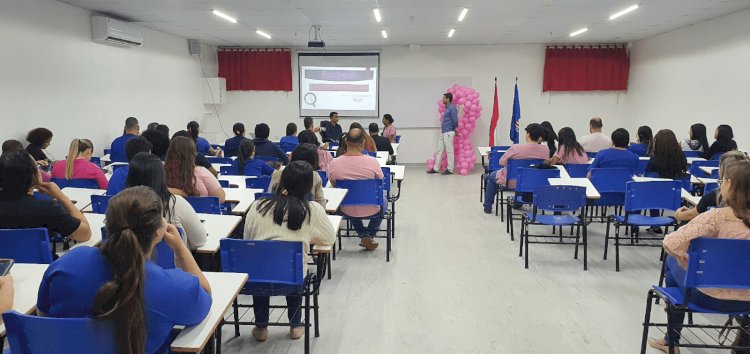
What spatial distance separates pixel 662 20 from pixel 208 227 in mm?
7583

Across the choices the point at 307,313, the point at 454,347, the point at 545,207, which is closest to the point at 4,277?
the point at 307,313

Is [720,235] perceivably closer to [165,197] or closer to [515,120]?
[165,197]

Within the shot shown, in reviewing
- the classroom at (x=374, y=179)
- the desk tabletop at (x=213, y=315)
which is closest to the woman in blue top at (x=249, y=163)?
the classroom at (x=374, y=179)

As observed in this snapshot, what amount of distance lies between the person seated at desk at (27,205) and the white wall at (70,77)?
383 cm

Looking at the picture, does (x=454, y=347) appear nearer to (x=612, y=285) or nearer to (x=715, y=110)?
(x=612, y=285)

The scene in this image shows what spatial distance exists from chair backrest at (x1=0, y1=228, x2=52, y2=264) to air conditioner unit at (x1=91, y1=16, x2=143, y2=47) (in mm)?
5633

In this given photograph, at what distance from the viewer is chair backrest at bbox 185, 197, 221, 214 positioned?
3.43 metres

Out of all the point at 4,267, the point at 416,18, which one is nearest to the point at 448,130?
the point at 416,18

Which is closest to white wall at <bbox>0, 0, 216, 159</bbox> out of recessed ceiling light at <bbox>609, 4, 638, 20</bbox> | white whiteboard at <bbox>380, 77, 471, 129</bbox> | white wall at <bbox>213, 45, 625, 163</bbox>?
white wall at <bbox>213, 45, 625, 163</bbox>

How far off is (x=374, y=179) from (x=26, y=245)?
2784mm

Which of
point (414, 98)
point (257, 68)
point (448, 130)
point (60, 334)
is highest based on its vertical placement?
point (257, 68)

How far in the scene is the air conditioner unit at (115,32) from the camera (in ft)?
23.4

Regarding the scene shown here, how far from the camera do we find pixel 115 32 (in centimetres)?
734

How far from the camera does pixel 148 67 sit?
347 inches
